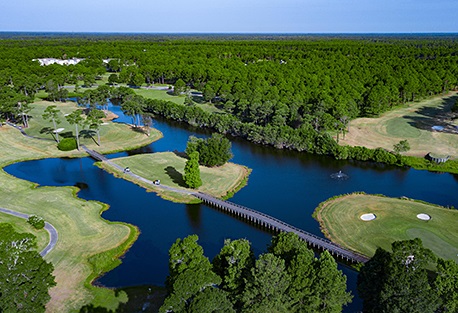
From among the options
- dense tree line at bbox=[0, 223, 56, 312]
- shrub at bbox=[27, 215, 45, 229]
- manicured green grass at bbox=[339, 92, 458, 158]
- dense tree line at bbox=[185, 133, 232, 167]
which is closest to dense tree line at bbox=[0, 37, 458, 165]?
manicured green grass at bbox=[339, 92, 458, 158]

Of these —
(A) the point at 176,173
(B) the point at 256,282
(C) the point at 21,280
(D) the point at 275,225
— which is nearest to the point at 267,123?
(A) the point at 176,173

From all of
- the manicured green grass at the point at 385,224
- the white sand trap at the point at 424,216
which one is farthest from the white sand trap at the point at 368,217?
the white sand trap at the point at 424,216

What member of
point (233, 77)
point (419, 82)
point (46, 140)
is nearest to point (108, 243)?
point (46, 140)

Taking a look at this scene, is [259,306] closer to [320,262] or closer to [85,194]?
[320,262]

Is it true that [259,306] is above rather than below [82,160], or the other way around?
above

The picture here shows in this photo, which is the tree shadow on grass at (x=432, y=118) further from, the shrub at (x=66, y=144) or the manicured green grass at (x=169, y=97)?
the shrub at (x=66, y=144)

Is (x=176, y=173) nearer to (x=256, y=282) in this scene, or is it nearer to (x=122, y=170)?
(x=122, y=170)

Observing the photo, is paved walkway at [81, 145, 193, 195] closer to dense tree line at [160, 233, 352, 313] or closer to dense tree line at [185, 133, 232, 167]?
dense tree line at [185, 133, 232, 167]
